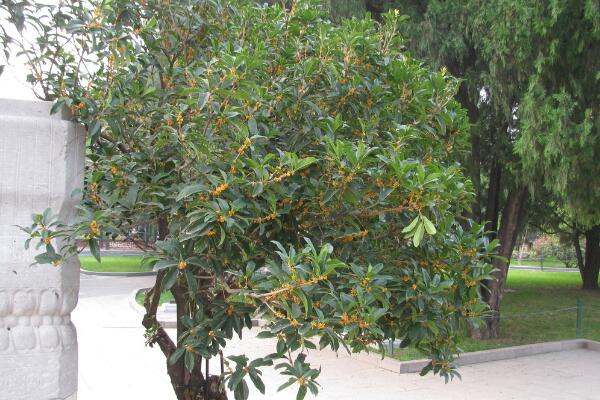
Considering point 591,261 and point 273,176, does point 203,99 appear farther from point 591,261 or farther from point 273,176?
point 591,261

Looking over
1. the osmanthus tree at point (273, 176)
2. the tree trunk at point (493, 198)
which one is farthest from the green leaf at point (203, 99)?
the tree trunk at point (493, 198)

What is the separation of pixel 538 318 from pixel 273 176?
1295 centimetres

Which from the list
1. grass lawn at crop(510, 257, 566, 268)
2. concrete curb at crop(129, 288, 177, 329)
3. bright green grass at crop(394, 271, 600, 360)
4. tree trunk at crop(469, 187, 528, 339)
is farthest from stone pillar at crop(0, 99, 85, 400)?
grass lawn at crop(510, 257, 566, 268)

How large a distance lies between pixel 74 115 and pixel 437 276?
1.80 m

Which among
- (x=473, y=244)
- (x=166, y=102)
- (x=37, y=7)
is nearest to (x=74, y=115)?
(x=166, y=102)

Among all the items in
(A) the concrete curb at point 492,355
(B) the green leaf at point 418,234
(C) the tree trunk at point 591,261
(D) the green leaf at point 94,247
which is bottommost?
(A) the concrete curb at point 492,355

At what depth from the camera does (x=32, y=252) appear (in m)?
2.60

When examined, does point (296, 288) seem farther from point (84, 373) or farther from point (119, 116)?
point (84, 373)

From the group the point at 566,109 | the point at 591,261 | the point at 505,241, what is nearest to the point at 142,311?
the point at 505,241

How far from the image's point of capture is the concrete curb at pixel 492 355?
28.6 feet

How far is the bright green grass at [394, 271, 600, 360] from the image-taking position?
10.8 metres

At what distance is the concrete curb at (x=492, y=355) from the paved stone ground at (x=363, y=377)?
133 mm

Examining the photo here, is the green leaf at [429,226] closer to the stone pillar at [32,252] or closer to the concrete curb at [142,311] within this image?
the stone pillar at [32,252]

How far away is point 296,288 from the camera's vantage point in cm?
206
